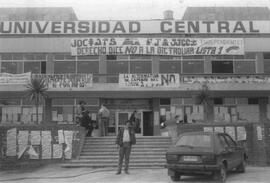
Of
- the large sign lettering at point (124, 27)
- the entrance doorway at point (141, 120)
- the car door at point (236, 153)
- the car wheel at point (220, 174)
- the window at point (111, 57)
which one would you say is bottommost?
the car wheel at point (220, 174)

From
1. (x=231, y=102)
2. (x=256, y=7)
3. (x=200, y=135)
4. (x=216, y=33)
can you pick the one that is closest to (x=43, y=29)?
(x=216, y=33)

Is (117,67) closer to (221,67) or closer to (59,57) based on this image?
(59,57)

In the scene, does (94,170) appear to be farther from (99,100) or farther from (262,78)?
(262,78)

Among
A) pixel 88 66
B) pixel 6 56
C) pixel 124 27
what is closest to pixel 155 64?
pixel 124 27

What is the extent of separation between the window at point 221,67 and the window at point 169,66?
2.36 meters

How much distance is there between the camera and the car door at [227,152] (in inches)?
514

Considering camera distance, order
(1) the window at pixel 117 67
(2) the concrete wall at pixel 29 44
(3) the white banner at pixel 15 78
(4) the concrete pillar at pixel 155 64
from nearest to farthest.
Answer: (3) the white banner at pixel 15 78 → (2) the concrete wall at pixel 29 44 → (4) the concrete pillar at pixel 155 64 → (1) the window at pixel 117 67

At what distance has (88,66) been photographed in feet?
96.8

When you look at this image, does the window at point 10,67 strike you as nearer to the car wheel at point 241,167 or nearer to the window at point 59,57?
the window at point 59,57

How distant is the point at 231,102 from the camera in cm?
2989

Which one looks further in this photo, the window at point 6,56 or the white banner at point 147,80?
the window at point 6,56

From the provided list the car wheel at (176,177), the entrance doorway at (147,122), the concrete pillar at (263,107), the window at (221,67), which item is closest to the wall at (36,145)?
the car wheel at (176,177)

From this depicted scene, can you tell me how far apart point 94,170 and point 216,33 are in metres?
15.8

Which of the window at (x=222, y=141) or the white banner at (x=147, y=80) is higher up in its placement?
the white banner at (x=147, y=80)
